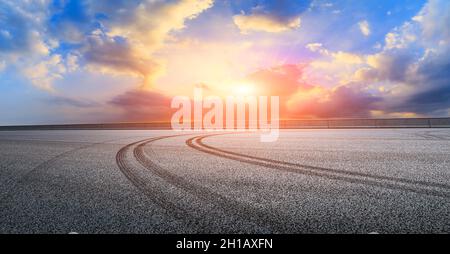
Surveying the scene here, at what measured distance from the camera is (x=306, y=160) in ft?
19.4

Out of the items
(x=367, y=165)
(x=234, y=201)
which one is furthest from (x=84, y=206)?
(x=367, y=165)

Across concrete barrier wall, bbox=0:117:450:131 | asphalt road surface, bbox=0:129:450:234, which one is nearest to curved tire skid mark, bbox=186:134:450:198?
asphalt road surface, bbox=0:129:450:234

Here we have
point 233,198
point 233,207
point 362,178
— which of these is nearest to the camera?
point 233,207

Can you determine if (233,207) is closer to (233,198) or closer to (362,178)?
(233,198)

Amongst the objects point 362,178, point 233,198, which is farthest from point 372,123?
point 233,198

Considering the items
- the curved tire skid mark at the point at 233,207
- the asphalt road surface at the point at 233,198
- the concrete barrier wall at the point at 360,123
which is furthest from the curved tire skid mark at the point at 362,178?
the concrete barrier wall at the point at 360,123

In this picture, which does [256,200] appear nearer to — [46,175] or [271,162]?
[271,162]

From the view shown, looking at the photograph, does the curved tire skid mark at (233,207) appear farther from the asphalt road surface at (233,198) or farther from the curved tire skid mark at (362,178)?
the curved tire skid mark at (362,178)

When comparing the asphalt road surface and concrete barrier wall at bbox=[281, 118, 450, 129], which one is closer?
the asphalt road surface

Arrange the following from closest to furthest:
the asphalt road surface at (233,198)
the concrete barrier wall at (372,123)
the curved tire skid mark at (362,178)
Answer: the asphalt road surface at (233,198)
the curved tire skid mark at (362,178)
the concrete barrier wall at (372,123)

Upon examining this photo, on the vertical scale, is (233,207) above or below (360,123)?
below

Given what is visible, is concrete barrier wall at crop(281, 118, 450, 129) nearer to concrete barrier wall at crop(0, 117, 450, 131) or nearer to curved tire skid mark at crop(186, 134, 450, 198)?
concrete barrier wall at crop(0, 117, 450, 131)
